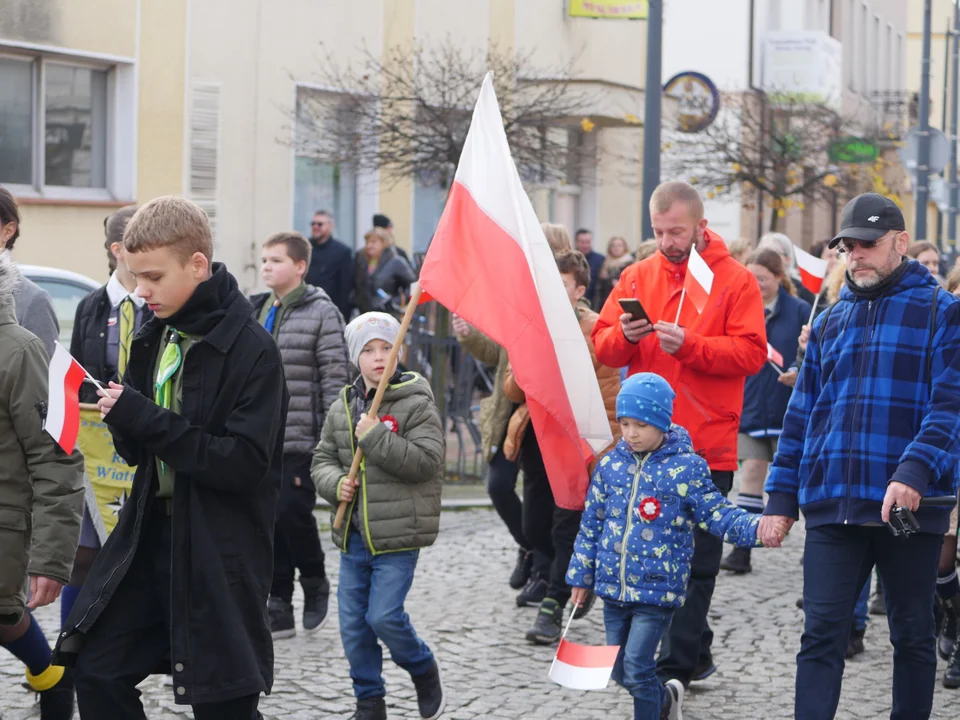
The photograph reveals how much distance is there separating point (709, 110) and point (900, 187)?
2426 centimetres

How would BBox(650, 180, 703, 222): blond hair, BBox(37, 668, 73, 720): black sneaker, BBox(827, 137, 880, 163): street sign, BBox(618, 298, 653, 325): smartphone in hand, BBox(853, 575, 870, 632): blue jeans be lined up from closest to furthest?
BBox(37, 668, 73, 720): black sneaker
BBox(618, 298, 653, 325): smartphone in hand
BBox(650, 180, 703, 222): blond hair
BBox(853, 575, 870, 632): blue jeans
BBox(827, 137, 880, 163): street sign

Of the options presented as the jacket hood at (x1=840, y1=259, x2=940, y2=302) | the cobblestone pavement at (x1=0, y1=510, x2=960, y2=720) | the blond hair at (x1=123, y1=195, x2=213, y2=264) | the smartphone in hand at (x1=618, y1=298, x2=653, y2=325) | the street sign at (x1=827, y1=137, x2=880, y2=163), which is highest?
the street sign at (x1=827, y1=137, x2=880, y2=163)

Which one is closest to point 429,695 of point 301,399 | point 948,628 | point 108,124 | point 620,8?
point 301,399

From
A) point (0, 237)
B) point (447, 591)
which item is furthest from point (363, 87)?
point (0, 237)

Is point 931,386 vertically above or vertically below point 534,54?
below

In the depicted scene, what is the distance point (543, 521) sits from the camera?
27.0 feet

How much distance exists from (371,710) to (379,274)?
11387 mm

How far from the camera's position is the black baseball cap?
5.47 meters

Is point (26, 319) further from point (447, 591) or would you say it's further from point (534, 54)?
point (534, 54)

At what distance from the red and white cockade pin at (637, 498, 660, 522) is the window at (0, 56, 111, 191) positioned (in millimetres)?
11651

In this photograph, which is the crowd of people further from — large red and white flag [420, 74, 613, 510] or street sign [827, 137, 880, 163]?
street sign [827, 137, 880, 163]

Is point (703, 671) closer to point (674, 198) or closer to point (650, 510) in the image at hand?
point (650, 510)

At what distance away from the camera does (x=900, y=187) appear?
44188 millimetres

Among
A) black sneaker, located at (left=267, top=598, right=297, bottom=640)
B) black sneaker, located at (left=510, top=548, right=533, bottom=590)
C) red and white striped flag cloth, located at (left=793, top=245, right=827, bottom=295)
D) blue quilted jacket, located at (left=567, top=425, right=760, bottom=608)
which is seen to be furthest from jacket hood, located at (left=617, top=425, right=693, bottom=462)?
red and white striped flag cloth, located at (left=793, top=245, right=827, bottom=295)
